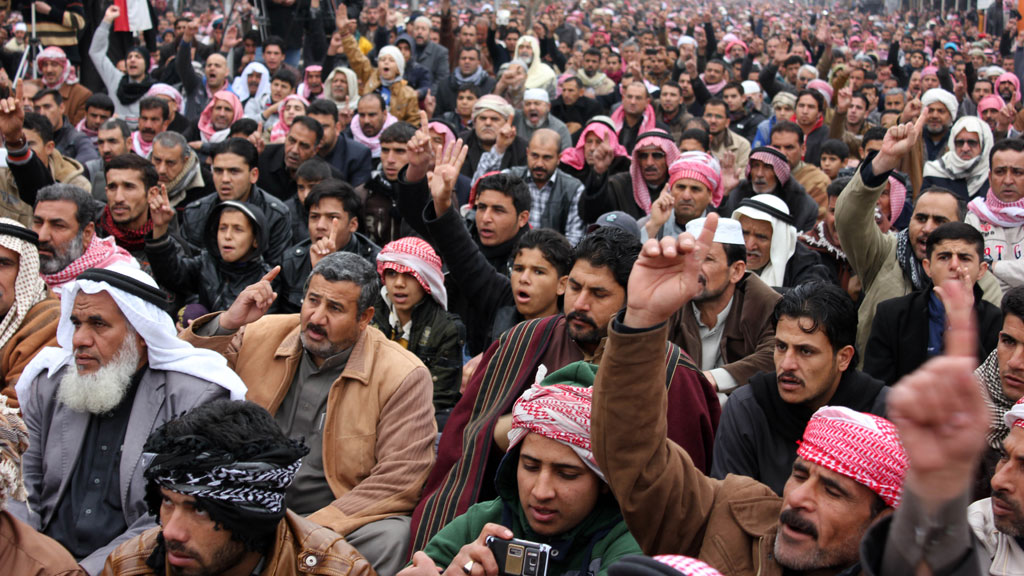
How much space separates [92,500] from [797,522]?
2307 mm

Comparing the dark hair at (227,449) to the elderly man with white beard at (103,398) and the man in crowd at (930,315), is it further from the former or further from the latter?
→ the man in crowd at (930,315)

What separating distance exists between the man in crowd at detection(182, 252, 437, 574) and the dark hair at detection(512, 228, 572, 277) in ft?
2.45

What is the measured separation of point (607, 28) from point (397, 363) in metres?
18.4

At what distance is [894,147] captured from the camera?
4.28 metres

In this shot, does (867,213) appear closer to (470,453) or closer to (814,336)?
(814,336)

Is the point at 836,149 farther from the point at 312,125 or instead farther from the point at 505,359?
the point at 505,359

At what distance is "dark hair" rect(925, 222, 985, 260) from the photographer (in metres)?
4.29

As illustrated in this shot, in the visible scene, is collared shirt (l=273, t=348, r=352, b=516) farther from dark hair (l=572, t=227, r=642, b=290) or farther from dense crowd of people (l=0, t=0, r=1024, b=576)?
dark hair (l=572, t=227, r=642, b=290)

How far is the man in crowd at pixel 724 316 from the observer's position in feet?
13.8

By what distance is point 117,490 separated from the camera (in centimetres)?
335

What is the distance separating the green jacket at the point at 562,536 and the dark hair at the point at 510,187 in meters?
2.79

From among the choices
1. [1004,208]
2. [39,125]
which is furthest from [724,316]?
[39,125]

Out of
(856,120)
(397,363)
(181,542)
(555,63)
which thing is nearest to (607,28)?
(555,63)

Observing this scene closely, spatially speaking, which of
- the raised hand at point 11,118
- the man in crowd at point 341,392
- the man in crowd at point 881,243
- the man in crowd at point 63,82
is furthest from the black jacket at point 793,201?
the man in crowd at point 63,82
